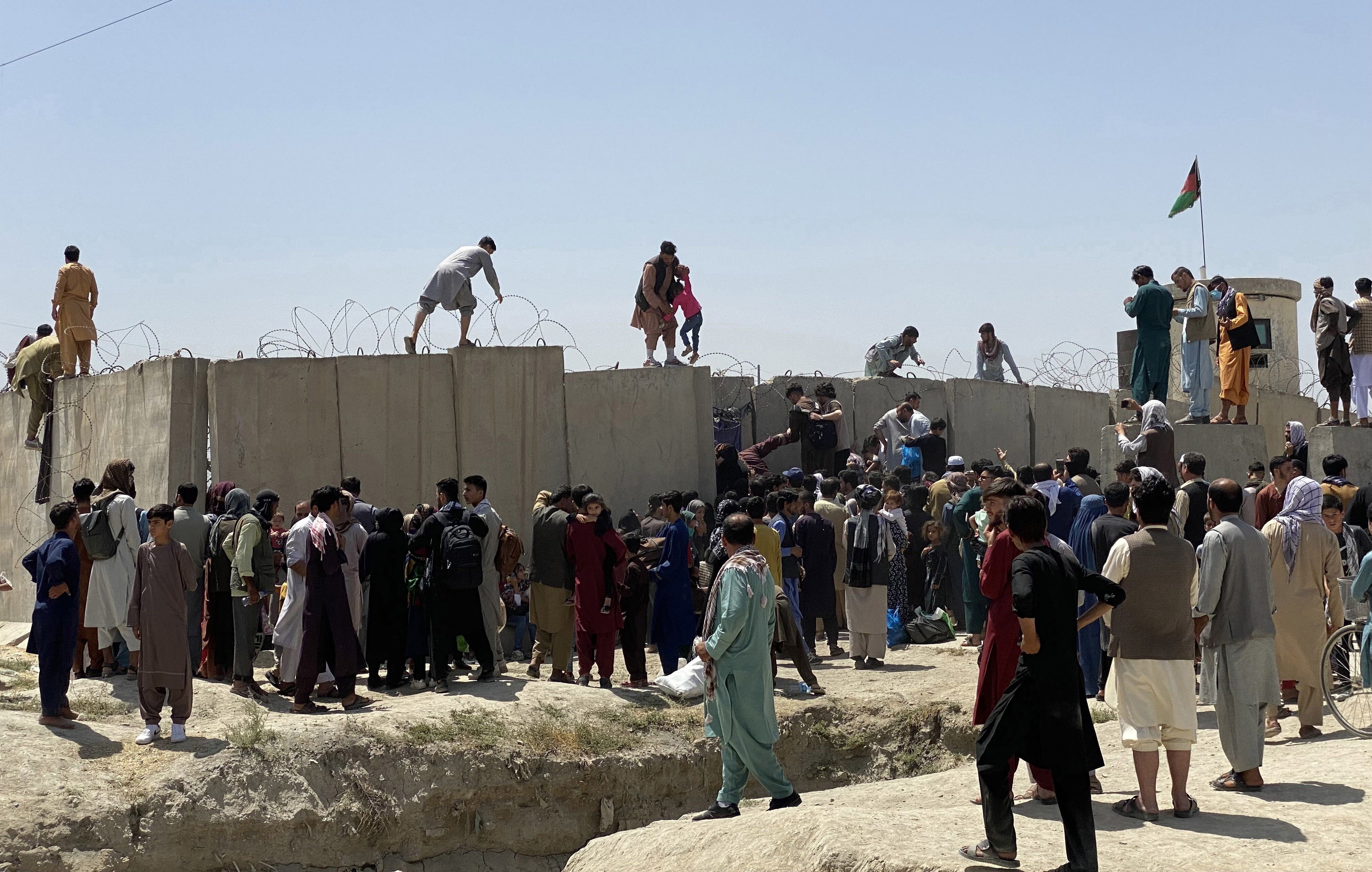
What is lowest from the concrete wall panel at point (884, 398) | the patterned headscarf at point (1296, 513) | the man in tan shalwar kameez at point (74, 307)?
the patterned headscarf at point (1296, 513)

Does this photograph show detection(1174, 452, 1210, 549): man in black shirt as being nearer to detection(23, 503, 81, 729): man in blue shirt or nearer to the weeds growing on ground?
the weeds growing on ground

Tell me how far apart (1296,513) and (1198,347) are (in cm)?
600

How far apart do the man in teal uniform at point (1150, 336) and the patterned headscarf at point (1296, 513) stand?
5523 mm

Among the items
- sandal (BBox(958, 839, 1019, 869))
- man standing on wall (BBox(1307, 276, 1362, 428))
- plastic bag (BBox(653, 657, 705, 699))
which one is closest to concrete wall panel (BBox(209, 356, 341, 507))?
plastic bag (BBox(653, 657, 705, 699))

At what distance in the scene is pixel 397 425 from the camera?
1221 cm

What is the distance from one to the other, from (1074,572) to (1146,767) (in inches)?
41.5

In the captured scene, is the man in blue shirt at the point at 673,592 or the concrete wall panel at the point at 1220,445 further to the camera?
the concrete wall panel at the point at 1220,445

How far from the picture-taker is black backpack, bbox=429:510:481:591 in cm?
897

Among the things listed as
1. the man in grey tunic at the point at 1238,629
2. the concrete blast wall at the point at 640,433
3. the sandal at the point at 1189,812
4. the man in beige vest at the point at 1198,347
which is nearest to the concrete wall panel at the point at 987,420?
the man in beige vest at the point at 1198,347

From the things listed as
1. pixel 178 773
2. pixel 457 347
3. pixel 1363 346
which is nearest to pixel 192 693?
pixel 178 773

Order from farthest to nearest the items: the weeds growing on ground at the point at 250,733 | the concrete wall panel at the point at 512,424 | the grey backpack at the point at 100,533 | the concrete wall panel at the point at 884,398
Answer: the concrete wall panel at the point at 884,398 → the concrete wall panel at the point at 512,424 → the grey backpack at the point at 100,533 → the weeds growing on ground at the point at 250,733

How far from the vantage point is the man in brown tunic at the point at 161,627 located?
7.76 meters

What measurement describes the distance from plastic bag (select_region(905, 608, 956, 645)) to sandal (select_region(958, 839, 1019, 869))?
6337 millimetres

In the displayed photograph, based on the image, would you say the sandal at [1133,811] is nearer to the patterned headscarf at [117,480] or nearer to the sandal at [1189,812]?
the sandal at [1189,812]
